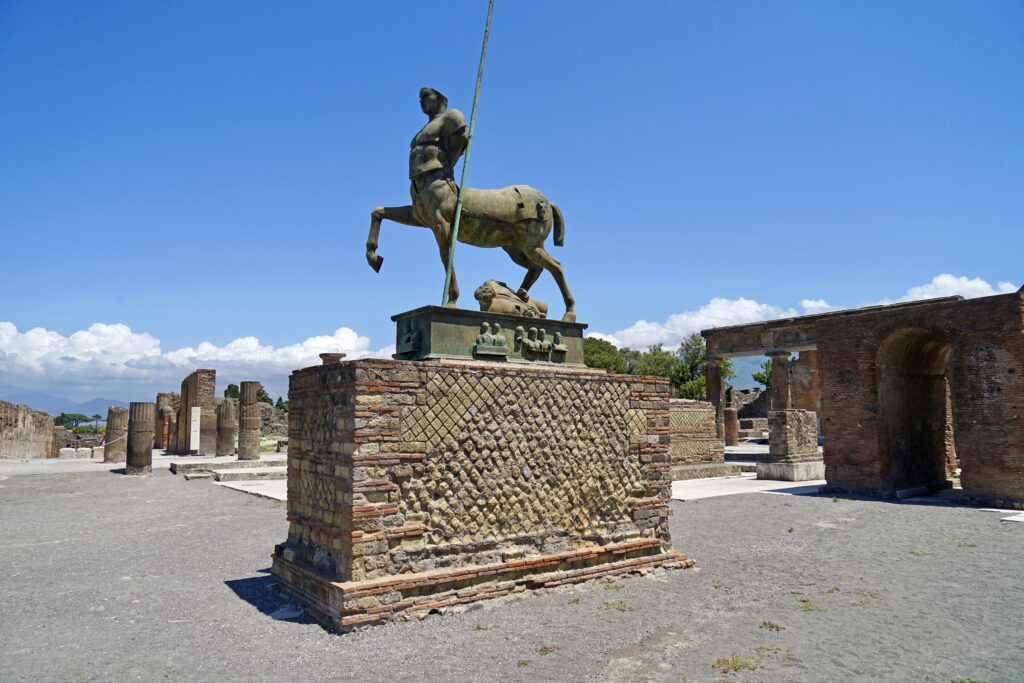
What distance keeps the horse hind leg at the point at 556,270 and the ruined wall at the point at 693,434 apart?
33.2 ft

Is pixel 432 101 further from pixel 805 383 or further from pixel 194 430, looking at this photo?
pixel 805 383

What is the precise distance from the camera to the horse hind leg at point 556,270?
22.9ft

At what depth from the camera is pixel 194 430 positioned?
22.6m

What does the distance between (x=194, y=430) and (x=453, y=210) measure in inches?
770

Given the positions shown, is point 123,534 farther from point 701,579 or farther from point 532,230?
point 701,579

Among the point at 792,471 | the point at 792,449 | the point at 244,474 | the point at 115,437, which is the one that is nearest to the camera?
the point at 792,471

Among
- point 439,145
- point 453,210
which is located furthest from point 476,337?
point 439,145

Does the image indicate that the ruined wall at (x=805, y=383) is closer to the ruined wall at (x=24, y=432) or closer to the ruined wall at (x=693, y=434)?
the ruined wall at (x=693, y=434)

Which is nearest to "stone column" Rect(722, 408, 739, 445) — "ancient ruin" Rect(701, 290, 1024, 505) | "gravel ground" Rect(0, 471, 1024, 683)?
"ancient ruin" Rect(701, 290, 1024, 505)

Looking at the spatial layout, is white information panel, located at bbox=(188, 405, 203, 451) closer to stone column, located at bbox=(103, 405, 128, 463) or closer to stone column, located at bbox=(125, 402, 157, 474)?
stone column, located at bbox=(103, 405, 128, 463)

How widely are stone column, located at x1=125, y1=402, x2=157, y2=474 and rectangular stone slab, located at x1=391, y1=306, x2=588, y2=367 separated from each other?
13.3 m

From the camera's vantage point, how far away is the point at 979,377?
35.7 ft

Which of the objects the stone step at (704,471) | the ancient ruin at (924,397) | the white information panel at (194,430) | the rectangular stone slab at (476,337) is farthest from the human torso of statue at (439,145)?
the white information panel at (194,430)

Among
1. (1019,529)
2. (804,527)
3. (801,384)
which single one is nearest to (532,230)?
(804,527)
